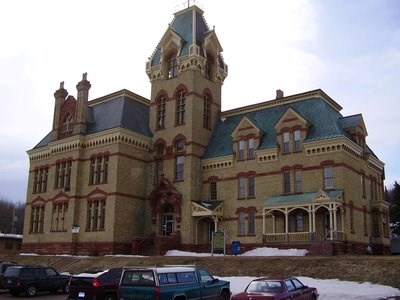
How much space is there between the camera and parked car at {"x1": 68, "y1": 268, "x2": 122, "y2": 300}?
824 inches

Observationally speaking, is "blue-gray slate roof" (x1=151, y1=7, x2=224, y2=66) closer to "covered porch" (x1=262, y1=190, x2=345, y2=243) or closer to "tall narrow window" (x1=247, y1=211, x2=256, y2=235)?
"tall narrow window" (x1=247, y1=211, x2=256, y2=235)

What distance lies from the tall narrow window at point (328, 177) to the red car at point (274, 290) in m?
21.2

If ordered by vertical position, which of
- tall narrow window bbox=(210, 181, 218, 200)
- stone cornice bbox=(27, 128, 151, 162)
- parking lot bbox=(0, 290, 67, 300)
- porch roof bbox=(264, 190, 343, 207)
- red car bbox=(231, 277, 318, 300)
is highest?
stone cornice bbox=(27, 128, 151, 162)

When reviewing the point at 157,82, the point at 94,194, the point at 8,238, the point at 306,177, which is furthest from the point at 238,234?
the point at 8,238

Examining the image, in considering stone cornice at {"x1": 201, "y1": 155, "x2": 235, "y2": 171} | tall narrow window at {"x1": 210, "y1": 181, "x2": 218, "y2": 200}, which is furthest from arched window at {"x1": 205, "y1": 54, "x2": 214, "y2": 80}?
tall narrow window at {"x1": 210, "y1": 181, "x2": 218, "y2": 200}

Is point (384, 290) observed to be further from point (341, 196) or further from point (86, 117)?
point (86, 117)

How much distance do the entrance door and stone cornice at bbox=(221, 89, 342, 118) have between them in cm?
1243

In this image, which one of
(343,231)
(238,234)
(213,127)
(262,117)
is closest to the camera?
Answer: (343,231)

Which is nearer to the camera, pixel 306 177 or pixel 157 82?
Answer: pixel 306 177

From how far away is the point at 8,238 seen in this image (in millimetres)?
70375

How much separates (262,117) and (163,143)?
1047cm

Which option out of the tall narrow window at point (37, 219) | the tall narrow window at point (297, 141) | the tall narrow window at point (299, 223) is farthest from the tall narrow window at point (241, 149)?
the tall narrow window at point (37, 219)

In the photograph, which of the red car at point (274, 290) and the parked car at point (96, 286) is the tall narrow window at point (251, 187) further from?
the red car at point (274, 290)

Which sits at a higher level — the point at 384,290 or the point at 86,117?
the point at 86,117
